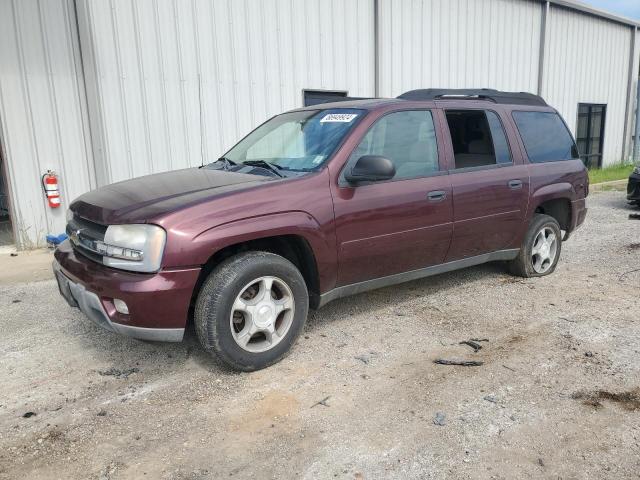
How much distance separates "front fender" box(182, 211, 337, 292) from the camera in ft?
10.2

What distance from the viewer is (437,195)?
4.20m

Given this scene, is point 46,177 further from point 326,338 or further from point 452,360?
point 452,360

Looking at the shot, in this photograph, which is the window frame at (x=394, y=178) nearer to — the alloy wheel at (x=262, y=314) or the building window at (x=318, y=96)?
the alloy wheel at (x=262, y=314)

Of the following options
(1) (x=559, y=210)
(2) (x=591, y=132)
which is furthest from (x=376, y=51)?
(2) (x=591, y=132)

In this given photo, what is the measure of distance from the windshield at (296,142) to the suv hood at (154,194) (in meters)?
0.29

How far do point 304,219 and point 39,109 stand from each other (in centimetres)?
508

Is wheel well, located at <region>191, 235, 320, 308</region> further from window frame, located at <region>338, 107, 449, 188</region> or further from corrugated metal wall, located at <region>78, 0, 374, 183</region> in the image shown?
corrugated metal wall, located at <region>78, 0, 374, 183</region>

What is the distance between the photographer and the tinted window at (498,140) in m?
4.82

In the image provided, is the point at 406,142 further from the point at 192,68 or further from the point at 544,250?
the point at 192,68

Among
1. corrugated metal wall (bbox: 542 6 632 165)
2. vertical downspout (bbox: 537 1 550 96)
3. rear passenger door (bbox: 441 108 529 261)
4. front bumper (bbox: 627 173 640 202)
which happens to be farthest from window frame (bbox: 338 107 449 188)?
corrugated metal wall (bbox: 542 6 632 165)

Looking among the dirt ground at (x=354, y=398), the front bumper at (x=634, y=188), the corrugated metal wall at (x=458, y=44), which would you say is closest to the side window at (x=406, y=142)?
the dirt ground at (x=354, y=398)

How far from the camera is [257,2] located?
8148 millimetres

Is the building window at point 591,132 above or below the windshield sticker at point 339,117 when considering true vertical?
below

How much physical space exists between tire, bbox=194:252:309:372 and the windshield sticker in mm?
1247
